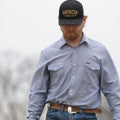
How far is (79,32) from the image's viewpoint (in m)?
4.92

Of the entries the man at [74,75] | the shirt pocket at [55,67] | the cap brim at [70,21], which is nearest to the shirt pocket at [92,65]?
the man at [74,75]

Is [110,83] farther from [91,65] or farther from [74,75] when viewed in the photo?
[74,75]

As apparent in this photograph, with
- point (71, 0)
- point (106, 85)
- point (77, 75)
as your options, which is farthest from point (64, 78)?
point (71, 0)

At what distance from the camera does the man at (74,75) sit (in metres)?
4.85

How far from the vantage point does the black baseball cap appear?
487cm

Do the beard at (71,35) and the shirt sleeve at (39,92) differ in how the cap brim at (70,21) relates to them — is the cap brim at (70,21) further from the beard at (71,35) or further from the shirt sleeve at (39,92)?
the shirt sleeve at (39,92)

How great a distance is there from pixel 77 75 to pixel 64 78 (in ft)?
0.47

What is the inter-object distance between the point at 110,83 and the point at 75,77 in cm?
42

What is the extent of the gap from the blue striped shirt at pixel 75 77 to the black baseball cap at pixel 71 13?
0.23 metres

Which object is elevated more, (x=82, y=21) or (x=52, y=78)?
(x=82, y=21)

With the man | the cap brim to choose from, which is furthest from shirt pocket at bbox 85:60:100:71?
the cap brim

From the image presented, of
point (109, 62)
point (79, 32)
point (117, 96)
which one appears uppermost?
point (79, 32)

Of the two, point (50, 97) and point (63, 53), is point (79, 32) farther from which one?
point (50, 97)

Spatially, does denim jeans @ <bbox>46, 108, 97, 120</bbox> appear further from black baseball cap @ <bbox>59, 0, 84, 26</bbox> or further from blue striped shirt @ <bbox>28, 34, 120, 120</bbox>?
black baseball cap @ <bbox>59, 0, 84, 26</bbox>
